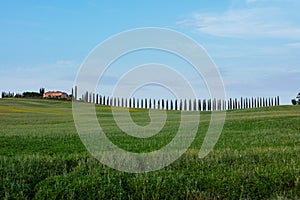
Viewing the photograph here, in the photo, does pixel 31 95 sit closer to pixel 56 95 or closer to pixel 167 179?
pixel 56 95

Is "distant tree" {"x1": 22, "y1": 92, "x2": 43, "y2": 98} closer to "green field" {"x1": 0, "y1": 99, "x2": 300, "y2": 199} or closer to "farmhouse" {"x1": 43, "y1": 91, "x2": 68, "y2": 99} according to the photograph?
"farmhouse" {"x1": 43, "y1": 91, "x2": 68, "y2": 99}

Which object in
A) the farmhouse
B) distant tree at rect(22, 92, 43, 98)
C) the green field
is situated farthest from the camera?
distant tree at rect(22, 92, 43, 98)

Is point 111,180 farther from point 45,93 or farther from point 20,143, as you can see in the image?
point 45,93

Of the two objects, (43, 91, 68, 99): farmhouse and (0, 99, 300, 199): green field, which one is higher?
(43, 91, 68, 99): farmhouse

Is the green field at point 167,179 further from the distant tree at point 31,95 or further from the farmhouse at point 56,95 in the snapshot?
the distant tree at point 31,95

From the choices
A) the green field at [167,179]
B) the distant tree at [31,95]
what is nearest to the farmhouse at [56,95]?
the distant tree at [31,95]

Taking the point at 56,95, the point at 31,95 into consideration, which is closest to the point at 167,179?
the point at 56,95

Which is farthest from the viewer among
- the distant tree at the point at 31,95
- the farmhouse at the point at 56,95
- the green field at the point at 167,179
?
the distant tree at the point at 31,95

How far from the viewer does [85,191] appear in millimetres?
11281

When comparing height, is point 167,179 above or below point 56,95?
below

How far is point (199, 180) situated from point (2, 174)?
596 cm

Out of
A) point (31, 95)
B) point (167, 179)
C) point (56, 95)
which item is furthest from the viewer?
point (31, 95)

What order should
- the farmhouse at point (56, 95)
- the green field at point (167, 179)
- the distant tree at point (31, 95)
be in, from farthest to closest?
the distant tree at point (31, 95) < the farmhouse at point (56, 95) < the green field at point (167, 179)

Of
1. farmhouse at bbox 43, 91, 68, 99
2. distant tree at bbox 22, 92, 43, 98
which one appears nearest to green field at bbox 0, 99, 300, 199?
farmhouse at bbox 43, 91, 68, 99
